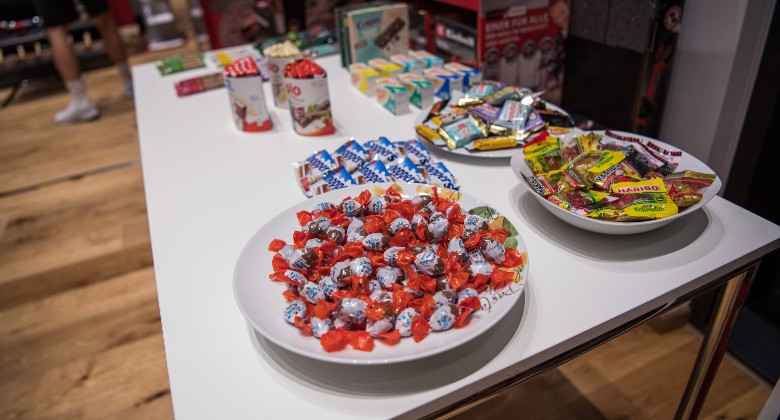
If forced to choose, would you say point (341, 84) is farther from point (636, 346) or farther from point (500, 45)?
point (636, 346)

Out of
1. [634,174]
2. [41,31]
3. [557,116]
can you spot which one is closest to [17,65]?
[41,31]

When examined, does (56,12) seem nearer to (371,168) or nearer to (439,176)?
A: (371,168)

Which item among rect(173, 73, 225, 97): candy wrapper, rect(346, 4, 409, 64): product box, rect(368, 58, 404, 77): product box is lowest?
rect(173, 73, 225, 97): candy wrapper

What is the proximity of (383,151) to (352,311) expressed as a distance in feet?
1.76

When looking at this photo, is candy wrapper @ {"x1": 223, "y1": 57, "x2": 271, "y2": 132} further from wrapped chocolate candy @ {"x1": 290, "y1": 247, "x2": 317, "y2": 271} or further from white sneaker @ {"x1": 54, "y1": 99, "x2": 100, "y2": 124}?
white sneaker @ {"x1": 54, "y1": 99, "x2": 100, "y2": 124}

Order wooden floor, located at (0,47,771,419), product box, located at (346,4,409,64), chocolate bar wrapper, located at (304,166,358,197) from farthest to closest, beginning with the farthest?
product box, located at (346,4,409,64), wooden floor, located at (0,47,771,419), chocolate bar wrapper, located at (304,166,358,197)

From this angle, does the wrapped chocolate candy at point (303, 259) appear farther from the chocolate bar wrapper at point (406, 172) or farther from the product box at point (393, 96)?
the product box at point (393, 96)

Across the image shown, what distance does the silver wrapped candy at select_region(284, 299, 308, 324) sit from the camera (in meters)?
0.71

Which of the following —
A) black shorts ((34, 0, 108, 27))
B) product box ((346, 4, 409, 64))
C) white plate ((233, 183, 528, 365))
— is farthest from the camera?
black shorts ((34, 0, 108, 27))

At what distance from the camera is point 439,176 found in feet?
3.64

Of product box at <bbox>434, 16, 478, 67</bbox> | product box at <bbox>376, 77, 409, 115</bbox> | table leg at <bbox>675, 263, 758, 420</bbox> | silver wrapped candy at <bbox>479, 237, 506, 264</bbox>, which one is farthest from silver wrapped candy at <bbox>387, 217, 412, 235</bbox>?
product box at <bbox>434, 16, 478, 67</bbox>

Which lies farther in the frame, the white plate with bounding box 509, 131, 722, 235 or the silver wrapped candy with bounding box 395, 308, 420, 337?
the white plate with bounding box 509, 131, 722, 235

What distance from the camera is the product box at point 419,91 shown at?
1.45 m

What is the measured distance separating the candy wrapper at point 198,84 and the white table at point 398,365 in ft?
1.54
